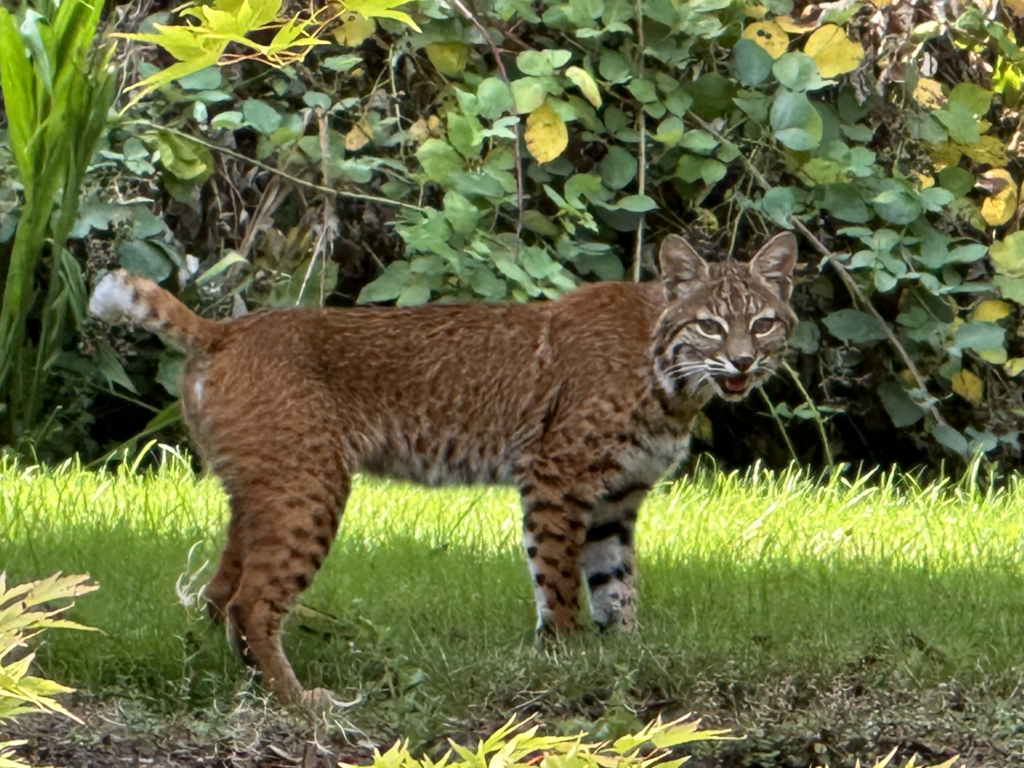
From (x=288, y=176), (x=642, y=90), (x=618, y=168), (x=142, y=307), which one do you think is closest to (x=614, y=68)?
(x=642, y=90)

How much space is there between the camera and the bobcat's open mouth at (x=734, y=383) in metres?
4.73

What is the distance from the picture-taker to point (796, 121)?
270 inches

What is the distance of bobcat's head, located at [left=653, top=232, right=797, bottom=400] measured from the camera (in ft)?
15.4

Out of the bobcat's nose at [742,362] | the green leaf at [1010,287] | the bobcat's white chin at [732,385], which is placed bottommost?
the green leaf at [1010,287]

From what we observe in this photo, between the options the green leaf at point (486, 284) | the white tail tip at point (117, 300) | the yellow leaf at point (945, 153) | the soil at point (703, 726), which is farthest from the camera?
the yellow leaf at point (945, 153)

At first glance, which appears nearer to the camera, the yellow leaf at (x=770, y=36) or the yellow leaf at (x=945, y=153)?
the yellow leaf at (x=770, y=36)

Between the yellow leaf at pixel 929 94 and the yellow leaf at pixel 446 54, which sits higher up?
the yellow leaf at pixel 446 54

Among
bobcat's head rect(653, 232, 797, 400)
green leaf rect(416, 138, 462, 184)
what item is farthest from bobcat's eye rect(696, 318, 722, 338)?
green leaf rect(416, 138, 462, 184)

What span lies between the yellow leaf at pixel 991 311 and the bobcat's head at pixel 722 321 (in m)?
2.44

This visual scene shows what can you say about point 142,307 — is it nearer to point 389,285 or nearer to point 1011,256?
point 389,285

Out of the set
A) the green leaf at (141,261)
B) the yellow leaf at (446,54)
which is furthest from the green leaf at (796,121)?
the green leaf at (141,261)

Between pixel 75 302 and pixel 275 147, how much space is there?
3.50 feet

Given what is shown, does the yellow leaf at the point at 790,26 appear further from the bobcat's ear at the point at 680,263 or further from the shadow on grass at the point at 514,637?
the shadow on grass at the point at 514,637

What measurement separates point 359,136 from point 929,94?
2522mm
